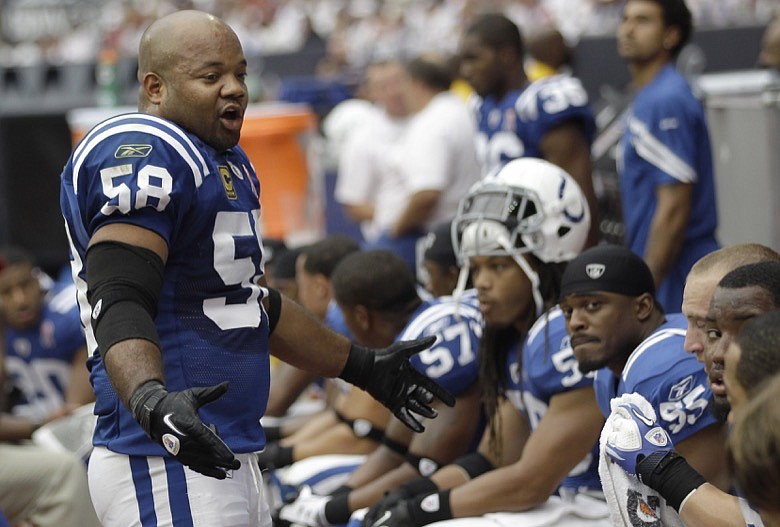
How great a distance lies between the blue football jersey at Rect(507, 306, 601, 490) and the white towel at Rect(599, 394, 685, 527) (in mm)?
742

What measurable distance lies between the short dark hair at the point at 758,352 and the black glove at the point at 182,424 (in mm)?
1007

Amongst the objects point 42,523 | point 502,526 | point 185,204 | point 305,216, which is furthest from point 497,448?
point 305,216

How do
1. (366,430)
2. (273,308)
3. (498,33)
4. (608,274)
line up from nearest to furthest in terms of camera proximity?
(273,308) → (608,274) → (366,430) → (498,33)

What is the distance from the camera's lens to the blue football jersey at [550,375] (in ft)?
12.9

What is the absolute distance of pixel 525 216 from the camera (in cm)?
442

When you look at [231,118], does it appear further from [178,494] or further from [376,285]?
[376,285]

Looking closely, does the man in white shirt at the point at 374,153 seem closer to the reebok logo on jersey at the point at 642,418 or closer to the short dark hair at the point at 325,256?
the short dark hair at the point at 325,256

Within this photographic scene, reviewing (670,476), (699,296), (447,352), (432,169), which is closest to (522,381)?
(447,352)

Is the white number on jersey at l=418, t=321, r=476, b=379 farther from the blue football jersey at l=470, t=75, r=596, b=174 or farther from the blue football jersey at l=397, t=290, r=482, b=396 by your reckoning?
the blue football jersey at l=470, t=75, r=596, b=174

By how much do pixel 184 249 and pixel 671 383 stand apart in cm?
130

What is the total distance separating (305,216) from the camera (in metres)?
10.1

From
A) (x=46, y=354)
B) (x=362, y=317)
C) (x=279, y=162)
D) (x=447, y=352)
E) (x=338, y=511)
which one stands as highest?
(x=447, y=352)

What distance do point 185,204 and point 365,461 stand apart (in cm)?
211

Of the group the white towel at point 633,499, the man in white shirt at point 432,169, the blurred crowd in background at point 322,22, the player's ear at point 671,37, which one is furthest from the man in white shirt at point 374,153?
the blurred crowd in background at point 322,22
